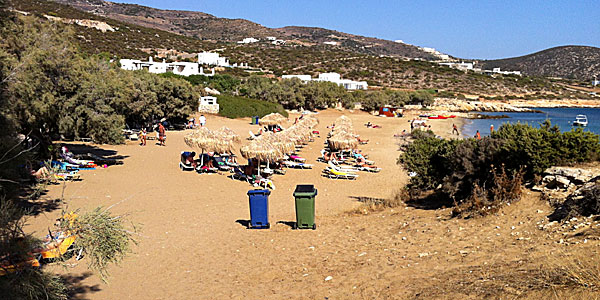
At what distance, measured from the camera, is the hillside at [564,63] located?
138 meters

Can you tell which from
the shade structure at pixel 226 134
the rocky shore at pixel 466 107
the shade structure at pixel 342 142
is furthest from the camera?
the rocky shore at pixel 466 107

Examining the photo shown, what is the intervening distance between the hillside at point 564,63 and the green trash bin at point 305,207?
145238 mm

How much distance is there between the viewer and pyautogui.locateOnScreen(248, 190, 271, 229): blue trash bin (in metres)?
9.03

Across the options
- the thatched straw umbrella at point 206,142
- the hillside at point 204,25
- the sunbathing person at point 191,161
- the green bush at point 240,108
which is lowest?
the sunbathing person at point 191,161

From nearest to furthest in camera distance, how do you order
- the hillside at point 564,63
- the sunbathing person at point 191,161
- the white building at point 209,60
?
1. the sunbathing person at point 191,161
2. the white building at point 209,60
3. the hillside at point 564,63

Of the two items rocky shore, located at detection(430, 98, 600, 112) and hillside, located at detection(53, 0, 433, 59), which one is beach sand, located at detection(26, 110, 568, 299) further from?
hillside, located at detection(53, 0, 433, 59)

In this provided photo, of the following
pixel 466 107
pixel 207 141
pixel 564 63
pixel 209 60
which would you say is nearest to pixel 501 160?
pixel 207 141

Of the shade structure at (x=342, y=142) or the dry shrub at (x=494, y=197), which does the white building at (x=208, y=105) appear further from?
the dry shrub at (x=494, y=197)

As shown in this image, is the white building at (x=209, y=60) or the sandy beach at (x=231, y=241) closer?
the sandy beach at (x=231, y=241)

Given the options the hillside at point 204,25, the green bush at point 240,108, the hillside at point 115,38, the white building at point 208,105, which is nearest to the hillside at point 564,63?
the hillside at point 204,25

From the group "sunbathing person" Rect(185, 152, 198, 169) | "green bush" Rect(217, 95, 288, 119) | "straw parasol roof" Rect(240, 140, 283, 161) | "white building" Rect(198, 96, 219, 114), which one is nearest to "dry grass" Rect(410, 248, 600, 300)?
"straw parasol roof" Rect(240, 140, 283, 161)

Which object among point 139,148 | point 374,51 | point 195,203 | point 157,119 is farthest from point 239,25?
point 195,203

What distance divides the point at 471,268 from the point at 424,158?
542 centimetres

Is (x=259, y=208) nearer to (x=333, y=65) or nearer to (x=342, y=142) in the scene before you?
(x=342, y=142)
